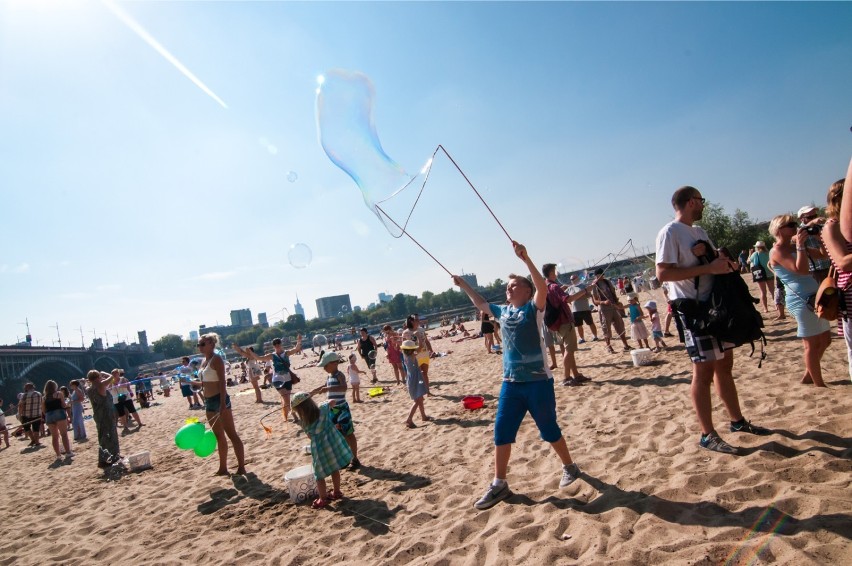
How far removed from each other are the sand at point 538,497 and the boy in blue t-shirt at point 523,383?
21cm

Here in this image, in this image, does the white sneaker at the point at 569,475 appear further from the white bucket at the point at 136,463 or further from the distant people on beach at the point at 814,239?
the white bucket at the point at 136,463

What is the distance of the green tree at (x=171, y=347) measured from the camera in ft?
564

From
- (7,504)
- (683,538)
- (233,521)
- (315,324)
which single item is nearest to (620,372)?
(683,538)

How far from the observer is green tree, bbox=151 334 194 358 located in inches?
6767

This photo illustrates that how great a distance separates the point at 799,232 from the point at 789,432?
1883mm

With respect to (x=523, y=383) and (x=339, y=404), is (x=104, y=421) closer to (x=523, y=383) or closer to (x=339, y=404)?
(x=339, y=404)

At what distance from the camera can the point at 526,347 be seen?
391 centimetres

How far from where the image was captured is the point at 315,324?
534 ft

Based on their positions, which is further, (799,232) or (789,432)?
(789,432)

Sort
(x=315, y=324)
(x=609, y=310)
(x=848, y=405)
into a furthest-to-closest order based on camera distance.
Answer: (x=315, y=324) → (x=609, y=310) → (x=848, y=405)

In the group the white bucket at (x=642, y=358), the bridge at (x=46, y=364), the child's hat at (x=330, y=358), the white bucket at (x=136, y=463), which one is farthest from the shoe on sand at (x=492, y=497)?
the bridge at (x=46, y=364)

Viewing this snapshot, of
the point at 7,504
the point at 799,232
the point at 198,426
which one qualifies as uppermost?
the point at 799,232

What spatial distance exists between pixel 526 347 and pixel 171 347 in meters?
199

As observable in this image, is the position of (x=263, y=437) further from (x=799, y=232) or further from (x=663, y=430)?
(x=799, y=232)
